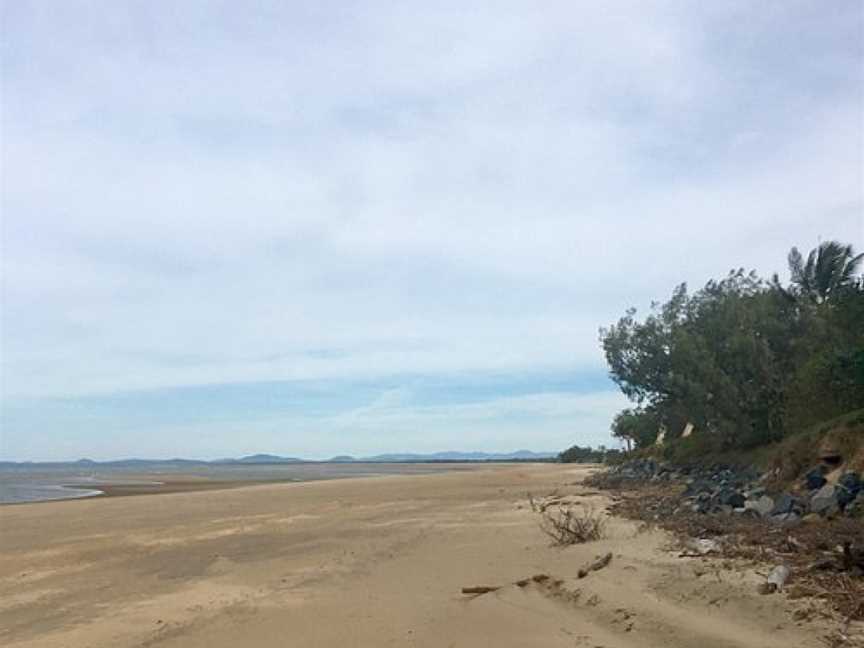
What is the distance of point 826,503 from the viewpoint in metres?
13.5

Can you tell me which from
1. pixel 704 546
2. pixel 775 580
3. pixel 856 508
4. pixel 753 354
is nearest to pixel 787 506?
pixel 856 508

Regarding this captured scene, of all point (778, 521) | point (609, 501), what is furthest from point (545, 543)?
point (609, 501)

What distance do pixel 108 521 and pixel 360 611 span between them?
18.7 m

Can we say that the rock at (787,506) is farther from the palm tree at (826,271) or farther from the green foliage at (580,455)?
the green foliage at (580,455)

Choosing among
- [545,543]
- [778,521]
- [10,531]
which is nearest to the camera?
[778,521]

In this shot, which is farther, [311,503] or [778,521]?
[311,503]

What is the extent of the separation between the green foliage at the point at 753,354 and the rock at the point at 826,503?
9841mm

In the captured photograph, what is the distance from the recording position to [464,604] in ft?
29.5

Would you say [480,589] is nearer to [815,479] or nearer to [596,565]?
[596,565]

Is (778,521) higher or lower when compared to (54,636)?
higher

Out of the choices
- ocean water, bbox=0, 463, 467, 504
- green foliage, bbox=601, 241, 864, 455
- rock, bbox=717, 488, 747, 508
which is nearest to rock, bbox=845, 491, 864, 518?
rock, bbox=717, 488, 747, 508

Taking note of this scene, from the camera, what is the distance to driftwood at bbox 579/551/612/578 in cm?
988

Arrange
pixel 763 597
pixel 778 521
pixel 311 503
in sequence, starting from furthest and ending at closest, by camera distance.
Result: pixel 311 503 < pixel 778 521 < pixel 763 597

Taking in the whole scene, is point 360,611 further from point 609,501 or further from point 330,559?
point 609,501
